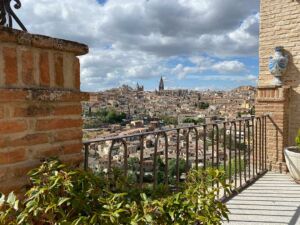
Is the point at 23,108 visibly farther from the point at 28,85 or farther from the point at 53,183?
the point at 53,183

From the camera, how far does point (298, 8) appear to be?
5.92 metres

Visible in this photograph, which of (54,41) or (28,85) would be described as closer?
(28,85)

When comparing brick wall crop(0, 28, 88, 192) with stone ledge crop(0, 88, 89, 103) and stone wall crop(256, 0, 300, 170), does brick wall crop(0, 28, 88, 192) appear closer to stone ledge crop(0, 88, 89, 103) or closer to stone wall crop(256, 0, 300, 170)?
stone ledge crop(0, 88, 89, 103)

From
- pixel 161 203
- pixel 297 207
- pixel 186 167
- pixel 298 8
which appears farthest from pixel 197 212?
pixel 298 8

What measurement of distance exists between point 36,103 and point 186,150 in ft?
6.98

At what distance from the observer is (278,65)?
6004 millimetres

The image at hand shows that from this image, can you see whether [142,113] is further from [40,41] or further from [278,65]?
[40,41]

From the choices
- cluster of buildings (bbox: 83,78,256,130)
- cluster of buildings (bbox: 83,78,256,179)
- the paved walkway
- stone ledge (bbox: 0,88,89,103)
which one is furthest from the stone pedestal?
cluster of buildings (bbox: 83,78,256,130)

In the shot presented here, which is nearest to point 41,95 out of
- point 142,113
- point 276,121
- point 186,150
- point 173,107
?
point 186,150

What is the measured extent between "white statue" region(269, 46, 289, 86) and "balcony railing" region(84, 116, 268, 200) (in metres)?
0.78

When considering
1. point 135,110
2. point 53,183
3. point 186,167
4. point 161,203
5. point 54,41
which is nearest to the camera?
point 53,183

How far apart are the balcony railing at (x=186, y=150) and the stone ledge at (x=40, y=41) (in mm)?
589

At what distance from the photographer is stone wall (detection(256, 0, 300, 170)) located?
5953 mm

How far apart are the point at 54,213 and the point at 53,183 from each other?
0.13 meters
